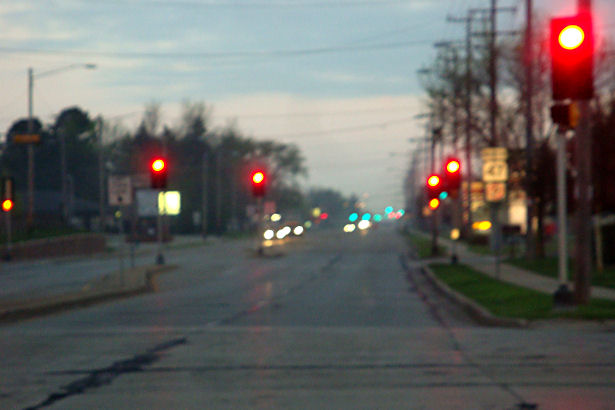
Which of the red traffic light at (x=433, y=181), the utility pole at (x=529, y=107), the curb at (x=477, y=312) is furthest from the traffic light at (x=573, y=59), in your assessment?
the utility pole at (x=529, y=107)

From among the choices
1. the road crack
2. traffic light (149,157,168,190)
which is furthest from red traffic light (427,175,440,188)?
the road crack

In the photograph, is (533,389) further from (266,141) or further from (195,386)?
(266,141)

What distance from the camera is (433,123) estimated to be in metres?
53.0

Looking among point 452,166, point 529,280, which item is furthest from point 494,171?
point 529,280

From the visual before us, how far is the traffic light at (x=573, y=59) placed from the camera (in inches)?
565

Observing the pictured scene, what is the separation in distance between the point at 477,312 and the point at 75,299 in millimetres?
9941

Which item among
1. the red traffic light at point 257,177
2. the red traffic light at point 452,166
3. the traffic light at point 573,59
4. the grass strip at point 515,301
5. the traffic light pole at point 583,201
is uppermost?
the traffic light at point 573,59

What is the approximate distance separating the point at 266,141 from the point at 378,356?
132221 mm

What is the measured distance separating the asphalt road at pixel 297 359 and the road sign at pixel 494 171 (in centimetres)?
448

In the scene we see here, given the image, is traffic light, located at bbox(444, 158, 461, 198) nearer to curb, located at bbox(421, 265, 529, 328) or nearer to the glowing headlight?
curb, located at bbox(421, 265, 529, 328)

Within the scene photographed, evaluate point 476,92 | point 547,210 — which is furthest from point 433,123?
point 547,210

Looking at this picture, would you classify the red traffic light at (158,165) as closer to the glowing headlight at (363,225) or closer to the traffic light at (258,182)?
the traffic light at (258,182)

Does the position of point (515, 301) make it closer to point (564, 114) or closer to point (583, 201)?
point (583, 201)

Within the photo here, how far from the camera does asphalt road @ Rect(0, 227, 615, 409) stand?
975cm
